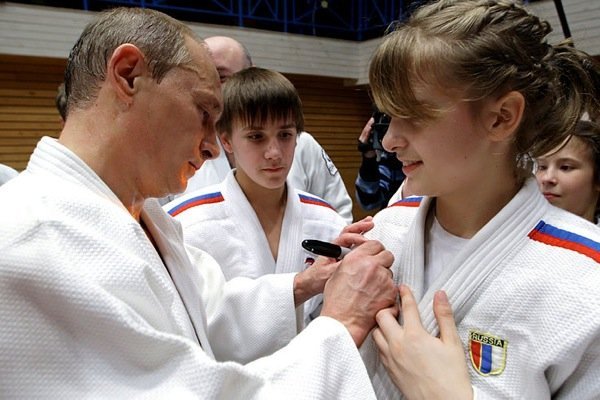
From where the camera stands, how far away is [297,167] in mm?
3305

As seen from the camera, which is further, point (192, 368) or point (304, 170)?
point (304, 170)

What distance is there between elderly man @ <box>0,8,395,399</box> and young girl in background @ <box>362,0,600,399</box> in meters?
0.17

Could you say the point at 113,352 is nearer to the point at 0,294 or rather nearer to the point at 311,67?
the point at 0,294

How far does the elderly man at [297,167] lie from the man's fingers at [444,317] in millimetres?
1647

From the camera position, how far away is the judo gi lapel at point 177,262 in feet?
4.53

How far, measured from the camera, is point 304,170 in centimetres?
338

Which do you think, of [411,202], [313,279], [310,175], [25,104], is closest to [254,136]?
[313,279]

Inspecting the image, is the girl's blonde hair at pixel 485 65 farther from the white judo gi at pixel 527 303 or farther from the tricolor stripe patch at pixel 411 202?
the tricolor stripe patch at pixel 411 202

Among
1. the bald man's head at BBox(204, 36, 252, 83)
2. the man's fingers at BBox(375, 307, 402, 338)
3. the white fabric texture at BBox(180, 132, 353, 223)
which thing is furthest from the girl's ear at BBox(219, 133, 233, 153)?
the man's fingers at BBox(375, 307, 402, 338)

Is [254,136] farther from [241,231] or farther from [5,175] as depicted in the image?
[5,175]

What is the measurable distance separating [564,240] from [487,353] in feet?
1.03

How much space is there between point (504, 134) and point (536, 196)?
18cm

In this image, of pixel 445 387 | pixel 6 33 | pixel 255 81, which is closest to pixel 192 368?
pixel 445 387

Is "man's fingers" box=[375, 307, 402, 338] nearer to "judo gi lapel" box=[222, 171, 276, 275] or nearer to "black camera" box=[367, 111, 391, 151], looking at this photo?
"judo gi lapel" box=[222, 171, 276, 275]
